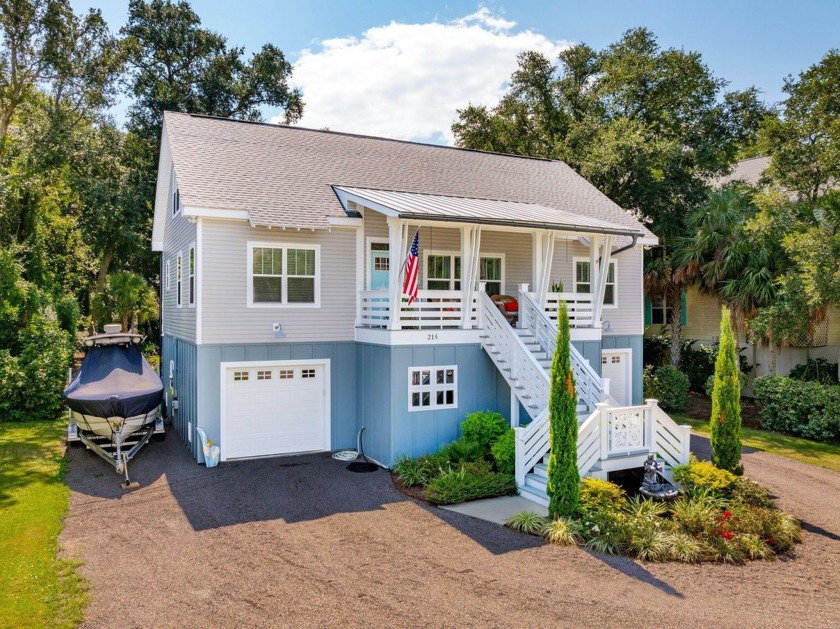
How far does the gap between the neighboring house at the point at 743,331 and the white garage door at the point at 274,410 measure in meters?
15.6

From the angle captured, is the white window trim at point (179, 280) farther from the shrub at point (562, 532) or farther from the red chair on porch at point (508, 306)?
the shrub at point (562, 532)

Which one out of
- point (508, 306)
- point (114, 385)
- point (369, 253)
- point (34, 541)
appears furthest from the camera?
point (508, 306)

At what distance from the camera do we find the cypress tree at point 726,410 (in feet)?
36.3

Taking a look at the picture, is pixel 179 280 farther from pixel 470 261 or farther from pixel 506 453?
pixel 506 453

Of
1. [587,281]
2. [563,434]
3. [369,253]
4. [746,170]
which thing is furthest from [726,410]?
[746,170]

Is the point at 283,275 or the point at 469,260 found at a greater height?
the point at 469,260

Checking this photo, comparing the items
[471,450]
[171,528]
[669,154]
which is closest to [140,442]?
[171,528]

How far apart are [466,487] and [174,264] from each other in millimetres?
11632

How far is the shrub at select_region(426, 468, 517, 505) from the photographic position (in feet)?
34.8

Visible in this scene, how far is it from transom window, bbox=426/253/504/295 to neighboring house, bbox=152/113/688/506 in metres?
0.06

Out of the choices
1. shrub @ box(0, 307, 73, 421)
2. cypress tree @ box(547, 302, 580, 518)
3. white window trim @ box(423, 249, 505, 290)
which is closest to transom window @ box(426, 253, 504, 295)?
white window trim @ box(423, 249, 505, 290)

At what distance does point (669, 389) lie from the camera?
20.4 metres

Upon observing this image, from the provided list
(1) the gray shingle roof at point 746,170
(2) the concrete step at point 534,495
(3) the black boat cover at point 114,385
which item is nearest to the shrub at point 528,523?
(2) the concrete step at point 534,495

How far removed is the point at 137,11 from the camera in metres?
32.1
